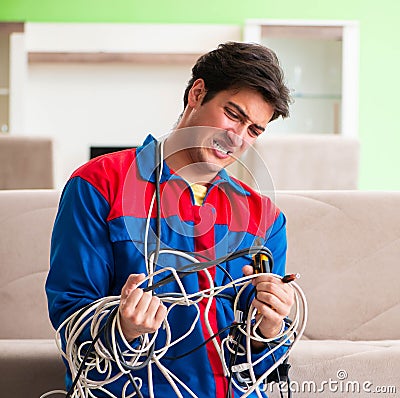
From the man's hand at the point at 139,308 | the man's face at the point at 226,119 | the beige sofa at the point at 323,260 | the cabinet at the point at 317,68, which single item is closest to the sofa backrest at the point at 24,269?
the beige sofa at the point at 323,260

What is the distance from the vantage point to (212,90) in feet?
4.51

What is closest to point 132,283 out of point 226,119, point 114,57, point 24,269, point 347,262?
point 226,119

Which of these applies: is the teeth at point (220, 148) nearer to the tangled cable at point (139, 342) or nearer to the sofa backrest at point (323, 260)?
the tangled cable at point (139, 342)

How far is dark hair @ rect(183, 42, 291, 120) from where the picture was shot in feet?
4.41

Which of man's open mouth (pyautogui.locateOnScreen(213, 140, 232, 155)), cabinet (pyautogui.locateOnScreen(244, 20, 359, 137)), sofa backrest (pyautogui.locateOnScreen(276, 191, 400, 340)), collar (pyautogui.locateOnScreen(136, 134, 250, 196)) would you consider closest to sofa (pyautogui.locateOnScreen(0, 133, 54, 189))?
sofa backrest (pyautogui.locateOnScreen(276, 191, 400, 340))

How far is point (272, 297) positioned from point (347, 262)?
952mm

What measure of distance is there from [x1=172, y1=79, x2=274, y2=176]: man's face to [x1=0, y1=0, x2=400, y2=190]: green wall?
12.6ft

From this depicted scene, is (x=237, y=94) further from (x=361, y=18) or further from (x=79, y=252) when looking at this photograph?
(x=361, y=18)

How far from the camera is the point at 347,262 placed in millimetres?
2082

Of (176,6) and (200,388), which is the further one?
(176,6)

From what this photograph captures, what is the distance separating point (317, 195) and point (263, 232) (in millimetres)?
881

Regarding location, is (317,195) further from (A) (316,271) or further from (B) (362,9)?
(B) (362,9)

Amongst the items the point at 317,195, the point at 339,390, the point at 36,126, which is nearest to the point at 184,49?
the point at 36,126

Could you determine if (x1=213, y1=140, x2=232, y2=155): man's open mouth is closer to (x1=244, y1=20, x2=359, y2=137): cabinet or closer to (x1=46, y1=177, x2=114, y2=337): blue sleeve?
(x1=46, y1=177, x2=114, y2=337): blue sleeve
